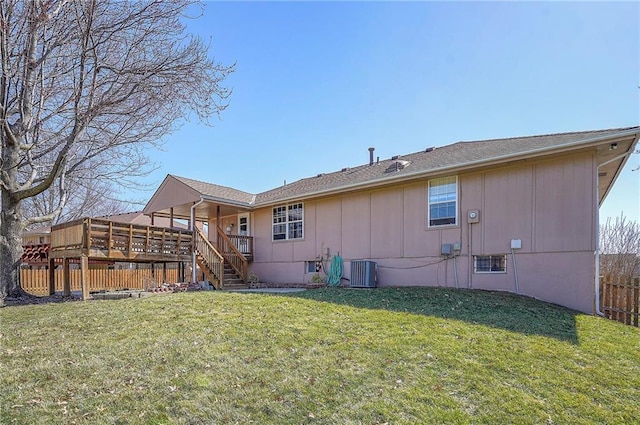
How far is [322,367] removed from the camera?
4.36 m

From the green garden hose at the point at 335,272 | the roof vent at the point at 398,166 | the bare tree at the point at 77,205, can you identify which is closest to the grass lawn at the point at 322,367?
the green garden hose at the point at 335,272

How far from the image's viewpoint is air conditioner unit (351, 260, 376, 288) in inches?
437

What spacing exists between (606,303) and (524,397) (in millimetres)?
6250

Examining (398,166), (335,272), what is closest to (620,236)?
(398,166)

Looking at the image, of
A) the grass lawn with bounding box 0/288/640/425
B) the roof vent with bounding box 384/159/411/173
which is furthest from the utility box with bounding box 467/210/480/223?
the grass lawn with bounding box 0/288/640/425

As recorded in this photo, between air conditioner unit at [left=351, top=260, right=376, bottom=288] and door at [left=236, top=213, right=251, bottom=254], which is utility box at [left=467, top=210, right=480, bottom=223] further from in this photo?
door at [left=236, top=213, right=251, bottom=254]

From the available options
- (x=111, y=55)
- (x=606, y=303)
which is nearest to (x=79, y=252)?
(x=111, y=55)

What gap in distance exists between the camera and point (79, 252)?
34.4 feet

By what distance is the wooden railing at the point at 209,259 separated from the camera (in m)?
12.9

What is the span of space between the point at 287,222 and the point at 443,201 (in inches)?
235

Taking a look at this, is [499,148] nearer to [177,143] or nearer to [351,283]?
[351,283]

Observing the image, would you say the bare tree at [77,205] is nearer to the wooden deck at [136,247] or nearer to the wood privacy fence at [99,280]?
the wood privacy fence at [99,280]

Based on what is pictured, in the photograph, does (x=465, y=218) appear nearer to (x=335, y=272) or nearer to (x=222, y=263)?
(x=335, y=272)

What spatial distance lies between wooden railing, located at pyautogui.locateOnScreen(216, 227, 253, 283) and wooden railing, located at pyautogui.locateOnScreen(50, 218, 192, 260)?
5.28ft
